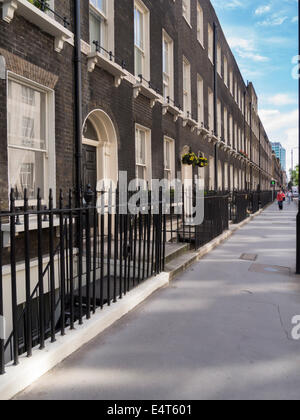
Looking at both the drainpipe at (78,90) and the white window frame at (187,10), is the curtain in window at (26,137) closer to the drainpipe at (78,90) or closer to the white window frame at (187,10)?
the drainpipe at (78,90)

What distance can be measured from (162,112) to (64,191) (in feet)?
18.3

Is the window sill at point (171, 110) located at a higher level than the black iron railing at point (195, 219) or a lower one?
higher

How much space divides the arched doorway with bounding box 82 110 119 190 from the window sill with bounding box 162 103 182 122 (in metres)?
3.35

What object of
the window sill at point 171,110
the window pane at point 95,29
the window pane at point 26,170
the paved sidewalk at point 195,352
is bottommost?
the paved sidewalk at point 195,352

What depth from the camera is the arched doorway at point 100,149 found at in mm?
7805

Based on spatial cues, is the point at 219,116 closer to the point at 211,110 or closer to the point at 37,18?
the point at 211,110

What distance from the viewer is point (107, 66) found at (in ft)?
24.6

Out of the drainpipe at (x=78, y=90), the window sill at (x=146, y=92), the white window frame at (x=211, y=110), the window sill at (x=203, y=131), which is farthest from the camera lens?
the white window frame at (x=211, y=110)

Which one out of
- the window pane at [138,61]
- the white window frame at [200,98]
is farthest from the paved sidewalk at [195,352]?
the white window frame at [200,98]

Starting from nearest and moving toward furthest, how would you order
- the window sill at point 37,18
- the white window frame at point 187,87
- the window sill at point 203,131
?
1. the window sill at point 37,18
2. the white window frame at point 187,87
3. the window sill at point 203,131

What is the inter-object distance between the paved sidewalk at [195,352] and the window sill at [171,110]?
272 inches

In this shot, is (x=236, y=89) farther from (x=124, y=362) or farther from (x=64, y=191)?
(x=124, y=362)

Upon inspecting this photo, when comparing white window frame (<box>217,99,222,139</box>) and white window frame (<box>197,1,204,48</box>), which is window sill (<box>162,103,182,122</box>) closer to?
white window frame (<box>197,1,204,48</box>)
